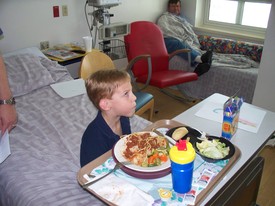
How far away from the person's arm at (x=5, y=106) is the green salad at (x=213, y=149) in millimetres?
1013

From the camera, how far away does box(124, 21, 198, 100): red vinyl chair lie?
123 inches

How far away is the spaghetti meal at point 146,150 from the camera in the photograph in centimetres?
109

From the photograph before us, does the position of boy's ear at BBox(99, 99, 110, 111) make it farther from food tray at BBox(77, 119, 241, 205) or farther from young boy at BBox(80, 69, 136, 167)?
food tray at BBox(77, 119, 241, 205)

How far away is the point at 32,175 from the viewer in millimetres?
1488

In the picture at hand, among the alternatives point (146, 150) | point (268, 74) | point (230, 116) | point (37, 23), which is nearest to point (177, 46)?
point (268, 74)

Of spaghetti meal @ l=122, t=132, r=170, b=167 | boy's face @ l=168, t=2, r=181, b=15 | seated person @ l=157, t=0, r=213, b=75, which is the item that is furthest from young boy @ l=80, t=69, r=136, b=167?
boy's face @ l=168, t=2, r=181, b=15

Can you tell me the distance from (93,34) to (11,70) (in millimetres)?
1398

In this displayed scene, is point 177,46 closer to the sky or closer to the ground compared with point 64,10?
closer to the ground

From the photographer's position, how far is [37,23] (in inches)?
117

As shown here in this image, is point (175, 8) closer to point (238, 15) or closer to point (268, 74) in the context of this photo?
point (238, 15)

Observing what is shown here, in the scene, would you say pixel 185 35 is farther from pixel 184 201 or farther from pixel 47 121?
pixel 184 201

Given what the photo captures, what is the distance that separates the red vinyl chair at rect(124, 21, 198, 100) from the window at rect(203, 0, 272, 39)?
4.21 feet

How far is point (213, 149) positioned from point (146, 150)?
26cm

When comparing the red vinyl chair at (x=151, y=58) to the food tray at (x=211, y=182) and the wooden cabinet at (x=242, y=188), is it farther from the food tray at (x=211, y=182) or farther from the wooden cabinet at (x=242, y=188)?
the food tray at (x=211, y=182)
